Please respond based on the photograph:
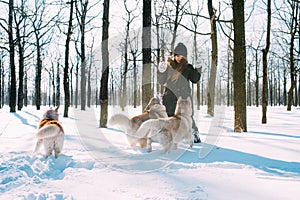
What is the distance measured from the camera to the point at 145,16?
25.9 feet

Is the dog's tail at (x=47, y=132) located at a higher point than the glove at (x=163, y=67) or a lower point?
lower

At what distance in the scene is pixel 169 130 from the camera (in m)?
4.53

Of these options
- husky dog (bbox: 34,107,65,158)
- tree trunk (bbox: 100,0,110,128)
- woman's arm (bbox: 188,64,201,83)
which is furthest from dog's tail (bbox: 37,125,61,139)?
tree trunk (bbox: 100,0,110,128)

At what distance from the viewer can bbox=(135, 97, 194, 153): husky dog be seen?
4477 millimetres

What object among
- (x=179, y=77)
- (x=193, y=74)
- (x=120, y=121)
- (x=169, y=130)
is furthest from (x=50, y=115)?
(x=193, y=74)

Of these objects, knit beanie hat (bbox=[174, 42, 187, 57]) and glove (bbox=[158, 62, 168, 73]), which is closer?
glove (bbox=[158, 62, 168, 73])

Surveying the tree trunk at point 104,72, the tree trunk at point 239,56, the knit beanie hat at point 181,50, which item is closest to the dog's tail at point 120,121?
the knit beanie hat at point 181,50

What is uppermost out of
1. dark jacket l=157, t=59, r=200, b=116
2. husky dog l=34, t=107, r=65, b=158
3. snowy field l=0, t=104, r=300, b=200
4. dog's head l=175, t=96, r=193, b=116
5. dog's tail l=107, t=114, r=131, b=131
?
dark jacket l=157, t=59, r=200, b=116

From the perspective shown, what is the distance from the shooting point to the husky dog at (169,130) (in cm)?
448

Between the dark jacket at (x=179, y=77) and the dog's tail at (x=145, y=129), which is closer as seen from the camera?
the dog's tail at (x=145, y=129)

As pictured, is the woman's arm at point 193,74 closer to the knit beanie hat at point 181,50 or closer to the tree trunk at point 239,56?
the knit beanie hat at point 181,50

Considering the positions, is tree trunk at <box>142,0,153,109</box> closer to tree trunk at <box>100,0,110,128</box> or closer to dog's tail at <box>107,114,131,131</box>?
tree trunk at <box>100,0,110,128</box>

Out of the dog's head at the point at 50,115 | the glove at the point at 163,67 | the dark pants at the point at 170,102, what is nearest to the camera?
the dog's head at the point at 50,115

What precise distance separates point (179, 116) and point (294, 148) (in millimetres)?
2050
